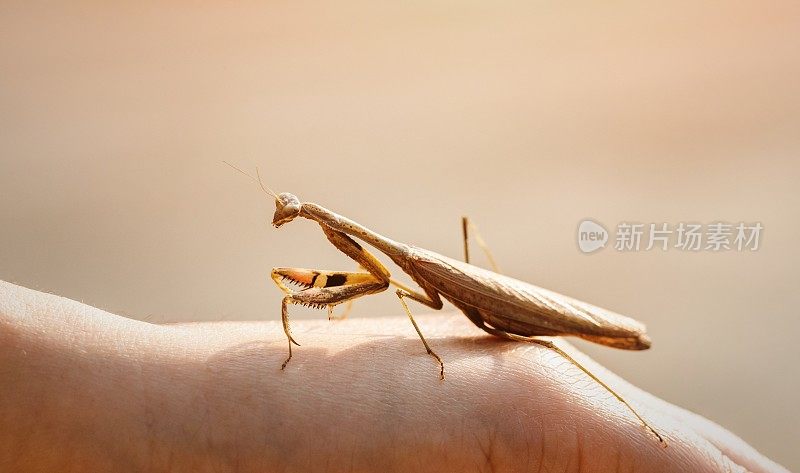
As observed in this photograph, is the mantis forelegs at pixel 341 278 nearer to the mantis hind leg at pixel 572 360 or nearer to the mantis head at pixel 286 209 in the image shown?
the mantis head at pixel 286 209

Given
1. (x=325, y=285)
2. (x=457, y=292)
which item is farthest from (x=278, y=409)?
(x=457, y=292)

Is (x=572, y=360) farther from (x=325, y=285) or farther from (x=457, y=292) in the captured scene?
(x=325, y=285)

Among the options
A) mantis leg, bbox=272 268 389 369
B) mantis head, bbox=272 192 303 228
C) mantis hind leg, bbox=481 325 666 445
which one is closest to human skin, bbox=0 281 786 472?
mantis hind leg, bbox=481 325 666 445

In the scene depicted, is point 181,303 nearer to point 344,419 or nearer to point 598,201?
point 598,201

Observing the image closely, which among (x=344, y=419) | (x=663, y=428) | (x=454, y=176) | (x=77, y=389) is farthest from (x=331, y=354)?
(x=454, y=176)

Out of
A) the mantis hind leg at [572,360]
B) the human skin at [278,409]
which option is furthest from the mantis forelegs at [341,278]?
the mantis hind leg at [572,360]
